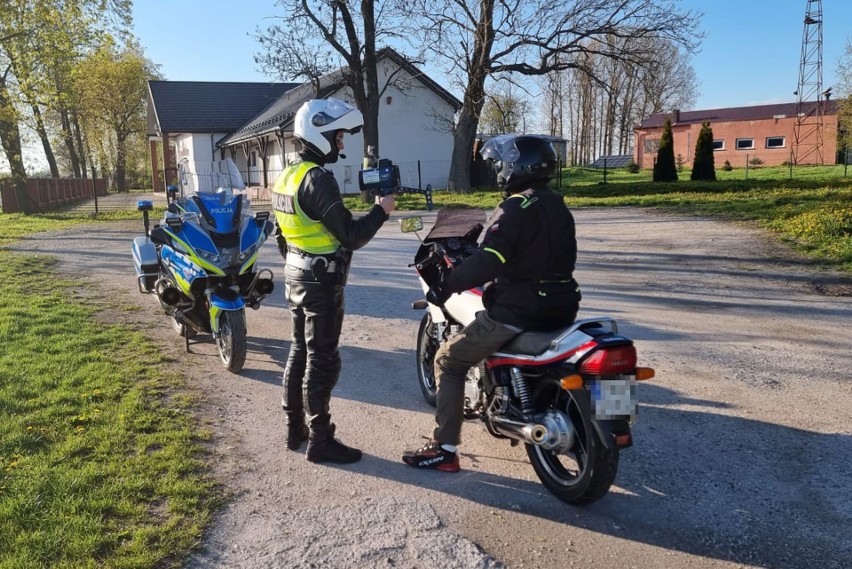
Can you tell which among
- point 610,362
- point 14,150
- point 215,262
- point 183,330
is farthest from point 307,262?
point 14,150

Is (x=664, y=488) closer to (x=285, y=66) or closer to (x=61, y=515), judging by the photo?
(x=61, y=515)

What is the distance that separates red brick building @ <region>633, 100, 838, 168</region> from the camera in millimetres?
50812

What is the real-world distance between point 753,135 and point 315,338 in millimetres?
58398

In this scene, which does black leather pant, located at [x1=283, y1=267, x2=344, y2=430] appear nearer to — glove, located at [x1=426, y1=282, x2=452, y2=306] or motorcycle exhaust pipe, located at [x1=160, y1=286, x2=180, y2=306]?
glove, located at [x1=426, y1=282, x2=452, y2=306]

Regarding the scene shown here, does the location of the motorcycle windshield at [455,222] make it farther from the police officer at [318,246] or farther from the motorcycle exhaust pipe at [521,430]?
the motorcycle exhaust pipe at [521,430]

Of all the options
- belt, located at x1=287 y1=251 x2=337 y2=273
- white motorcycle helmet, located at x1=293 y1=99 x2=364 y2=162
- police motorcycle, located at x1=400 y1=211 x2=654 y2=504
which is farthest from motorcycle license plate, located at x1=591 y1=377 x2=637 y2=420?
white motorcycle helmet, located at x1=293 y1=99 x2=364 y2=162

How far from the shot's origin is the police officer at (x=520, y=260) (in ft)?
11.7

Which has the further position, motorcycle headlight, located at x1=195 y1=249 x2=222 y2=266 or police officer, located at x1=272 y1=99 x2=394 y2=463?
motorcycle headlight, located at x1=195 y1=249 x2=222 y2=266

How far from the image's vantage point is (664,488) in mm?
3779

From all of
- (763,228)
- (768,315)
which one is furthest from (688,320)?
(763,228)

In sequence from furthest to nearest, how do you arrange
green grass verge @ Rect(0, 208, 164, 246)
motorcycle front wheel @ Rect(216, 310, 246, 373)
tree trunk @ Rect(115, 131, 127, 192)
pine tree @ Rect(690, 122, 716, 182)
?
tree trunk @ Rect(115, 131, 127, 192)
pine tree @ Rect(690, 122, 716, 182)
green grass verge @ Rect(0, 208, 164, 246)
motorcycle front wheel @ Rect(216, 310, 246, 373)

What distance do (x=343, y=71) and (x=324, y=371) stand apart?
2657cm

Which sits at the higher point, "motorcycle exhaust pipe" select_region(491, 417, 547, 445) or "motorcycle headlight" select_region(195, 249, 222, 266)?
"motorcycle headlight" select_region(195, 249, 222, 266)

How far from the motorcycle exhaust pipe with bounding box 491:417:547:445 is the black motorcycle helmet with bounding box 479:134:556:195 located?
128cm
